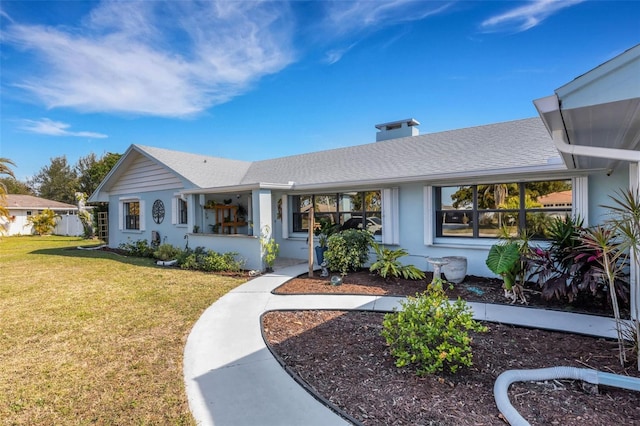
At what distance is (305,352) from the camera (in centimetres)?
395

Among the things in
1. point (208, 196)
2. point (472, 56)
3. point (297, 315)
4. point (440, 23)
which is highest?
point (440, 23)

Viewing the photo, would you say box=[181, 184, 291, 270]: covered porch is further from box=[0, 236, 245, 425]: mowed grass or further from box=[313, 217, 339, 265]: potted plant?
box=[313, 217, 339, 265]: potted plant

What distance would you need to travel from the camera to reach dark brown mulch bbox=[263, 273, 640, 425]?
2.64 meters

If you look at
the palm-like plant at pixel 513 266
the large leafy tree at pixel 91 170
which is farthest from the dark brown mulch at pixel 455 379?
the large leafy tree at pixel 91 170

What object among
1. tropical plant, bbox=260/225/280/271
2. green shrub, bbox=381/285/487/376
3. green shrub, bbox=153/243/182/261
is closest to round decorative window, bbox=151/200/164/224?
green shrub, bbox=153/243/182/261

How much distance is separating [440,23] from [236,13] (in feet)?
17.2

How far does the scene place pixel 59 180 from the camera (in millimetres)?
41656

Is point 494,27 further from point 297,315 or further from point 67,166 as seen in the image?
point 67,166

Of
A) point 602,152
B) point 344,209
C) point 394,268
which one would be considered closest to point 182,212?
point 344,209

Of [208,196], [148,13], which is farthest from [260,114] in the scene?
[148,13]

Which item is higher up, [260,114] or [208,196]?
[260,114]

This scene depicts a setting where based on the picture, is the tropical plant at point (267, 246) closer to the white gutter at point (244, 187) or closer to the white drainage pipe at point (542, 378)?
the white gutter at point (244, 187)

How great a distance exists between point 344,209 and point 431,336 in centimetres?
714

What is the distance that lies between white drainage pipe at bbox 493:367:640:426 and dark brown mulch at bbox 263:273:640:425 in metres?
0.07
